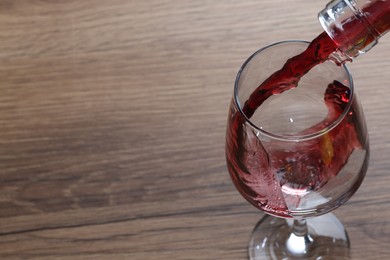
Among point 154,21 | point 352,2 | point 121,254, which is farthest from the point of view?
point 154,21

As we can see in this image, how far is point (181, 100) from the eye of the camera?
0.73m

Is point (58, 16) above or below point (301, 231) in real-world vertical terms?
above

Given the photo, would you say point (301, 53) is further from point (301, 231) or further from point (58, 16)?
point (58, 16)

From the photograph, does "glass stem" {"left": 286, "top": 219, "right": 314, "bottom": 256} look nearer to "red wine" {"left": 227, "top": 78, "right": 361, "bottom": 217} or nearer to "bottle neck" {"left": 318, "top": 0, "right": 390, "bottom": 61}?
"red wine" {"left": 227, "top": 78, "right": 361, "bottom": 217}

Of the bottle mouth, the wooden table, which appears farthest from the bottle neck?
the wooden table

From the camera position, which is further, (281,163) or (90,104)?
(90,104)

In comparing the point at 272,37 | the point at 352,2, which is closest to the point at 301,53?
the point at 352,2

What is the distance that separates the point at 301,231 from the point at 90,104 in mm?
233

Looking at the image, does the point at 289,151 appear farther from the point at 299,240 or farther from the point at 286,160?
the point at 299,240

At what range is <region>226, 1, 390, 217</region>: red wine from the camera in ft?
1.81

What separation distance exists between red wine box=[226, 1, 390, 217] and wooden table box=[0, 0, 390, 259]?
10 cm

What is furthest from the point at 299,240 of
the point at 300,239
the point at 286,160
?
the point at 286,160

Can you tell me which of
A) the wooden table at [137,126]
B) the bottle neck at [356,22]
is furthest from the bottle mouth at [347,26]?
the wooden table at [137,126]

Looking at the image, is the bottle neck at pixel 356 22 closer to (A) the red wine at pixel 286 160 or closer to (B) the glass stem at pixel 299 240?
(A) the red wine at pixel 286 160
